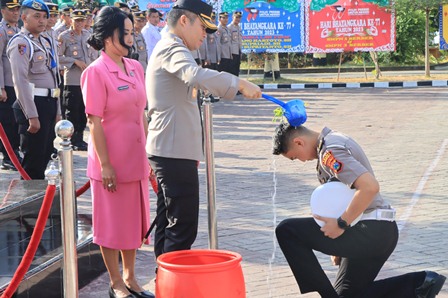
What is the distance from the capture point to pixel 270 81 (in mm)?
24250

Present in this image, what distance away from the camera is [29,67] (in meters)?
7.88

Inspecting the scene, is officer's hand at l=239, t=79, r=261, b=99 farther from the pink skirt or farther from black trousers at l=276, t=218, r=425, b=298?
the pink skirt

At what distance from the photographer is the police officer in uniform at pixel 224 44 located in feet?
69.5

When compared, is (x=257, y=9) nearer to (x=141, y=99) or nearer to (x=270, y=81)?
(x=270, y=81)

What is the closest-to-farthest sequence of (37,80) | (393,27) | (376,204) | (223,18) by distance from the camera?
(376,204)
(37,80)
(223,18)
(393,27)

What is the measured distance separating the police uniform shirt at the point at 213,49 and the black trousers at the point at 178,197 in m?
15.5

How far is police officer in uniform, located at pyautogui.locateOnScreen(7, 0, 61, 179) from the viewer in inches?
299

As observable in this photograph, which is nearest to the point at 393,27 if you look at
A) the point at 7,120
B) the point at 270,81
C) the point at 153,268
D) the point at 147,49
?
the point at 270,81

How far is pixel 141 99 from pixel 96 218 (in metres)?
0.81

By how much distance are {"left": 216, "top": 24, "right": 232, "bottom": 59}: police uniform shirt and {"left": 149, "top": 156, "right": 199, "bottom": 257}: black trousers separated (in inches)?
635

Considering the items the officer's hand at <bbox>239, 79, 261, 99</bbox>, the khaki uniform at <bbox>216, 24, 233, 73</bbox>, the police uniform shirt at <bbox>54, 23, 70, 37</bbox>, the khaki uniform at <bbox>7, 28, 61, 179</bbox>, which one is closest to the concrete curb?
the khaki uniform at <bbox>216, 24, 233, 73</bbox>

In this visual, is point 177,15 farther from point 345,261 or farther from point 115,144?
point 345,261

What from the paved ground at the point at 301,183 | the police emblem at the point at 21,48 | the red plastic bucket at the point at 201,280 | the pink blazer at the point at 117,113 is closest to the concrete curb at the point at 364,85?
the paved ground at the point at 301,183

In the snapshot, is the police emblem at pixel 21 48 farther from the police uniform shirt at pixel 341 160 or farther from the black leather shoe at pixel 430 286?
the black leather shoe at pixel 430 286
